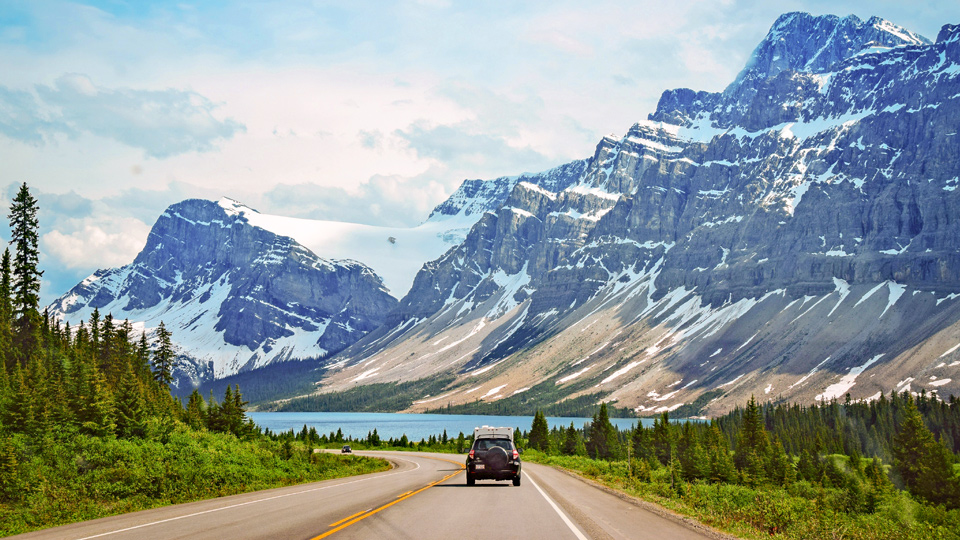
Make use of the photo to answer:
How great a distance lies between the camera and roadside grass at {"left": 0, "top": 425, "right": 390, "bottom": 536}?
24.8 m

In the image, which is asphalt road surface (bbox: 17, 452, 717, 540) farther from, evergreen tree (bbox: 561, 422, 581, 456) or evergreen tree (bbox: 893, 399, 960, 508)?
evergreen tree (bbox: 561, 422, 581, 456)

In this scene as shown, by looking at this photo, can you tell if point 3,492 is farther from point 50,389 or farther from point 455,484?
point 50,389

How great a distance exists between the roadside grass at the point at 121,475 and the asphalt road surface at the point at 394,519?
5.14 ft

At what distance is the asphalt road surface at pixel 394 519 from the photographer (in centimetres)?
1905

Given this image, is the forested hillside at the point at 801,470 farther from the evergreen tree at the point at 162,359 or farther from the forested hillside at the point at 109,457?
the evergreen tree at the point at 162,359

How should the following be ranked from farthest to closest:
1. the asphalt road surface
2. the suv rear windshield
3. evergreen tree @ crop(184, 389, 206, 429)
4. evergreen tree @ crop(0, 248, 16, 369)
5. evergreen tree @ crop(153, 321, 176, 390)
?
evergreen tree @ crop(153, 321, 176, 390)
evergreen tree @ crop(0, 248, 16, 369)
evergreen tree @ crop(184, 389, 206, 429)
the suv rear windshield
the asphalt road surface

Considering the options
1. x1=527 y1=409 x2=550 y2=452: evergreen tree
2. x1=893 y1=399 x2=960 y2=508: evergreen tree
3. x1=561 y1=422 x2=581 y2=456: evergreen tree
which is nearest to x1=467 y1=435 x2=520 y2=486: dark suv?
x1=893 y1=399 x2=960 y2=508: evergreen tree

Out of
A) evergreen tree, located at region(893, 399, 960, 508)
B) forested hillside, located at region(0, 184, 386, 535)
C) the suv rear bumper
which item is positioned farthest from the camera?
evergreen tree, located at region(893, 399, 960, 508)

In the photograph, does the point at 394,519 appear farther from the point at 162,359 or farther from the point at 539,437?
the point at 539,437

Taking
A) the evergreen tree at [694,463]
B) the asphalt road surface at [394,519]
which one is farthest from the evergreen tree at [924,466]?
the asphalt road surface at [394,519]

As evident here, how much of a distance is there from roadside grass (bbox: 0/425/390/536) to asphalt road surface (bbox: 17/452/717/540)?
157 centimetres

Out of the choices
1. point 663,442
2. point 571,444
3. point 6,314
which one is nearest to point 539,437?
point 571,444

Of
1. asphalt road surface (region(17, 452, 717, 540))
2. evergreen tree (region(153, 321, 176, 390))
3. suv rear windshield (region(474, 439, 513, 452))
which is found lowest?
asphalt road surface (region(17, 452, 717, 540))

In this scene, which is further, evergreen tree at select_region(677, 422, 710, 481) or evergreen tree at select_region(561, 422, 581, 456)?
evergreen tree at select_region(561, 422, 581, 456)
